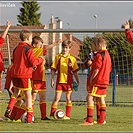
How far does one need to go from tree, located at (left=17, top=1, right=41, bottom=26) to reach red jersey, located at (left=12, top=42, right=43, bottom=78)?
197 feet

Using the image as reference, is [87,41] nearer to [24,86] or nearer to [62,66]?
[62,66]

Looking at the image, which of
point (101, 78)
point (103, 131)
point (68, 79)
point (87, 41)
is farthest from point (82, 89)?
point (103, 131)

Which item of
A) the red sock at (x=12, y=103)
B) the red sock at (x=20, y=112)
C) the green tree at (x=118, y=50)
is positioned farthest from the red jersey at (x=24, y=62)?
the green tree at (x=118, y=50)

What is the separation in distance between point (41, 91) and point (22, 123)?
5.01 feet

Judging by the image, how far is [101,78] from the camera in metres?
9.66

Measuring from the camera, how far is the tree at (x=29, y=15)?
69.4 metres

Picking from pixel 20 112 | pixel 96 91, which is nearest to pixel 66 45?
pixel 96 91

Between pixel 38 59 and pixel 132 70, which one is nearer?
pixel 38 59

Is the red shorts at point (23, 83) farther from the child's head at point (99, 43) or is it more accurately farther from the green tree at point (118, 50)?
the green tree at point (118, 50)

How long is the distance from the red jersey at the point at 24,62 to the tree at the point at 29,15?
59904 millimetres

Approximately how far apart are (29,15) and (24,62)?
6209cm

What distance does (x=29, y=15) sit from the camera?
71.0m

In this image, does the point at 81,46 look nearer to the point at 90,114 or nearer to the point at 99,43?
the point at 99,43

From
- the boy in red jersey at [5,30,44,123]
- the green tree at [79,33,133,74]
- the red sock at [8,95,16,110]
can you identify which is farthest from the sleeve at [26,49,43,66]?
the green tree at [79,33,133,74]
